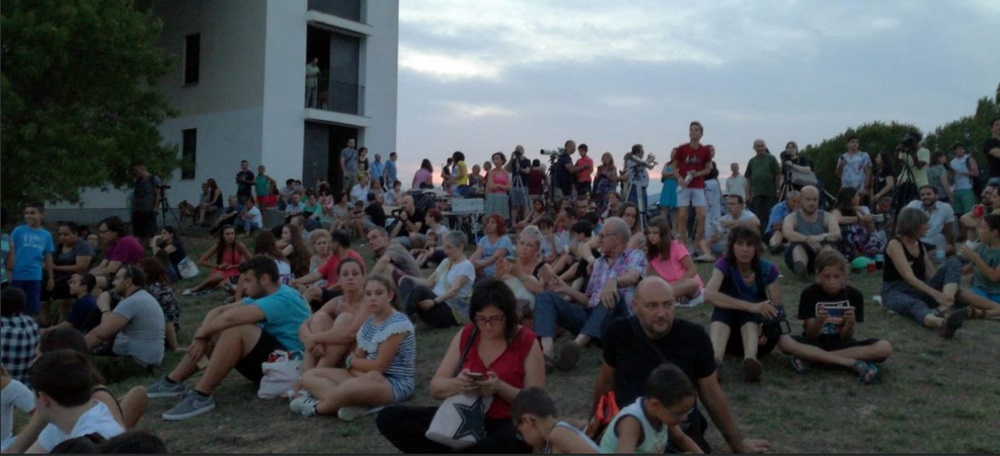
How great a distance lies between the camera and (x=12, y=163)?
57.6 ft

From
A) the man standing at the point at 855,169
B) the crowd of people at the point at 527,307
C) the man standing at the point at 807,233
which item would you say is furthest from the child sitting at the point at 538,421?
the man standing at the point at 855,169

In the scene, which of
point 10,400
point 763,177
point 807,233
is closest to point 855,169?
point 763,177

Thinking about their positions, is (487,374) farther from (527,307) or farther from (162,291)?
(162,291)

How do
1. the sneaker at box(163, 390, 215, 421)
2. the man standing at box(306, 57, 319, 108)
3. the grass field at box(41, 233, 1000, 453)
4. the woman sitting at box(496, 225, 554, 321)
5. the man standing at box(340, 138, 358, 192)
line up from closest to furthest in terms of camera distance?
the grass field at box(41, 233, 1000, 453), the sneaker at box(163, 390, 215, 421), the woman sitting at box(496, 225, 554, 321), the man standing at box(340, 138, 358, 192), the man standing at box(306, 57, 319, 108)

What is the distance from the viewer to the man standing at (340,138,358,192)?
23.8 m

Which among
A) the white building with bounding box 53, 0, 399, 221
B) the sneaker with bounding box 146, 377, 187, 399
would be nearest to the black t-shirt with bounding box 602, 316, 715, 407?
the sneaker with bounding box 146, 377, 187, 399

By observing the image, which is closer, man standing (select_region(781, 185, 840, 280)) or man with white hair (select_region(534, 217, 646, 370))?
man with white hair (select_region(534, 217, 646, 370))

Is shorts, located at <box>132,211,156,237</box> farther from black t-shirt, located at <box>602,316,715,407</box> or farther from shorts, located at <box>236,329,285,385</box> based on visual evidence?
black t-shirt, located at <box>602,316,715,407</box>

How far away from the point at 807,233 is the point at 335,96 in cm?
1874

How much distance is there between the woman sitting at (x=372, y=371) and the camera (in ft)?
22.1

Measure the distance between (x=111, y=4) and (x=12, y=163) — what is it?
12.0 ft

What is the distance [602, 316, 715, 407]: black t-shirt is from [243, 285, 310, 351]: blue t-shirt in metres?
3.48

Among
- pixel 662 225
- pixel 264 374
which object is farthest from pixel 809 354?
pixel 264 374

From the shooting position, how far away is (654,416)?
4.37m
